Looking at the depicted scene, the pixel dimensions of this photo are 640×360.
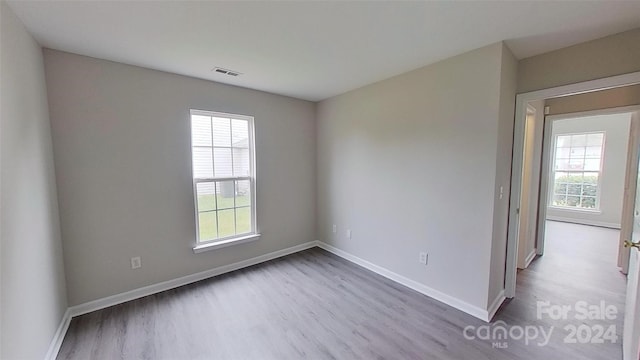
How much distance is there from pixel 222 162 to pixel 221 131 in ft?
1.26

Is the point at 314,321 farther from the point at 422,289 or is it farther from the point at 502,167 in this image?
the point at 502,167

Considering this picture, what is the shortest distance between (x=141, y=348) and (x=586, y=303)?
398 cm

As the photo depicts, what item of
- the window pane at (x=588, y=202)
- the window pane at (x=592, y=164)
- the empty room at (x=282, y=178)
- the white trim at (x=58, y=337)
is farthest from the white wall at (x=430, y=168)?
the window pane at (x=592, y=164)

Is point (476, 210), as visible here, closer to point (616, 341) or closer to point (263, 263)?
point (616, 341)

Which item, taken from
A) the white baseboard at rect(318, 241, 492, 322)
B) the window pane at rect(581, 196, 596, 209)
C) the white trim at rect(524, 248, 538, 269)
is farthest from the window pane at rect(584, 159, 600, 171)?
the white baseboard at rect(318, 241, 492, 322)

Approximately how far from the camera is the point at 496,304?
2328mm

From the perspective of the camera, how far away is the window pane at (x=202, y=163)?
287cm

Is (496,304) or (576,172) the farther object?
(576,172)

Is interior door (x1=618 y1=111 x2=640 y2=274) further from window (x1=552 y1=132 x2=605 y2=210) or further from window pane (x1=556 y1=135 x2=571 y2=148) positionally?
window pane (x1=556 y1=135 x2=571 y2=148)

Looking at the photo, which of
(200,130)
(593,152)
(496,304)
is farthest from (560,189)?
(200,130)

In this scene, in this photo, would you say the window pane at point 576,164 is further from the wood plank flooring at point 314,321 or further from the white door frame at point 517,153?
the white door frame at point 517,153

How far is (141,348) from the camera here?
1.86 m

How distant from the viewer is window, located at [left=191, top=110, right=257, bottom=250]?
9.53 ft

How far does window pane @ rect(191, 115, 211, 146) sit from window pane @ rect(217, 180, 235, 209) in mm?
530
